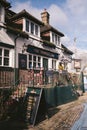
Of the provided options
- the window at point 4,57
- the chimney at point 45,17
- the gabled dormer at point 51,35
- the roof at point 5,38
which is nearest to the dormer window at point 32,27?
the gabled dormer at point 51,35

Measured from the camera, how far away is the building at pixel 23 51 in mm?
14852

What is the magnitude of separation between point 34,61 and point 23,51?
215cm

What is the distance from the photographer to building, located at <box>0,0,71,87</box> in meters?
14.9

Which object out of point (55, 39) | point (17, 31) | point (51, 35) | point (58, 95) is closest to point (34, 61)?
point (17, 31)

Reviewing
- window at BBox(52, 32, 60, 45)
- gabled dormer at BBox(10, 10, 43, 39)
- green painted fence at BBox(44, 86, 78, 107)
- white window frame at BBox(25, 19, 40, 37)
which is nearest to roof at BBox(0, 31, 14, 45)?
gabled dormer at BBox(10, 10, 43, 39)

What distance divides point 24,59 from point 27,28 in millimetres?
3100

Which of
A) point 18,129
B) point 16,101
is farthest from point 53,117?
point 18,129

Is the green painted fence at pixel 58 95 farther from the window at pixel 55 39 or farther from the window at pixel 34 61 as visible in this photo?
the window at pixel 55 39

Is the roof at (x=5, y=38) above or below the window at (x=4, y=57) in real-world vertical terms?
above

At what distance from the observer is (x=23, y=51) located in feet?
55.5

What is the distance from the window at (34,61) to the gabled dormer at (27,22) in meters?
1.99

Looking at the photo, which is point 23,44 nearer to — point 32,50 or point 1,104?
point 32,50

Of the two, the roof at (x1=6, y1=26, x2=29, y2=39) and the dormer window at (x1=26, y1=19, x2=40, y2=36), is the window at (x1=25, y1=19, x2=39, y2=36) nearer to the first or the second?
the dormer window at (x1=26, y1=19, x2=40, y2=36)

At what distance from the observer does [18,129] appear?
813 centimetres
